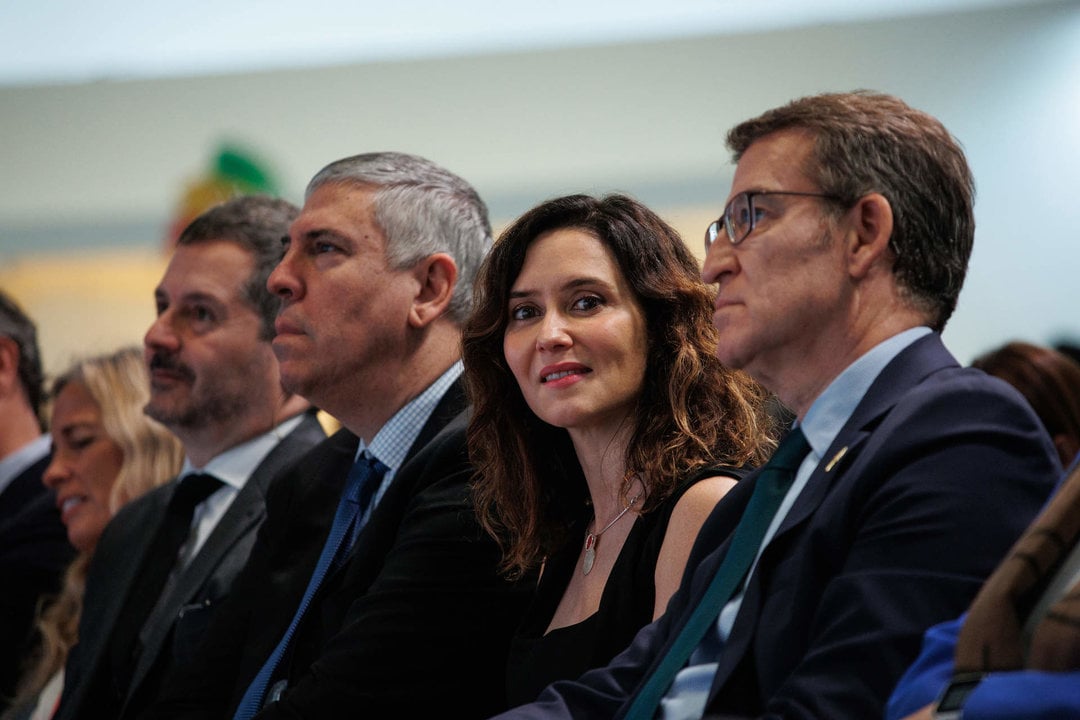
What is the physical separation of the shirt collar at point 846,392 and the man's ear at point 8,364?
3889 mm

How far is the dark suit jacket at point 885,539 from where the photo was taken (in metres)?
1.49

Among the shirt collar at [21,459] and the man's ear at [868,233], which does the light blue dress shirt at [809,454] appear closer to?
the man's ear at [868,233]

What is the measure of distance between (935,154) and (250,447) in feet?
7.93

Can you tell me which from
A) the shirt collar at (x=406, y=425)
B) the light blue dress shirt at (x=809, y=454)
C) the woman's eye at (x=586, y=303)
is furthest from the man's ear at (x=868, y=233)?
the shirt collar at (x=406, y=425)

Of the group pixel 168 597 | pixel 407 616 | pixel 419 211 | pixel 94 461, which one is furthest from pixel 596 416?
pixel 94 461

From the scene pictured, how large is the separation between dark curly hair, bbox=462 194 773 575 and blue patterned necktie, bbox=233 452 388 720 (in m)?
0.40

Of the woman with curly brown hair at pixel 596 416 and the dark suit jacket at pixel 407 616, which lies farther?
the dark suit jacket at pixel 407 616

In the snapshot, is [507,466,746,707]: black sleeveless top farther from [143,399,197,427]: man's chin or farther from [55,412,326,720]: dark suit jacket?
[143,399,197,427]: man's chin

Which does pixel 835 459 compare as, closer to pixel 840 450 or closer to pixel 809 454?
pixel 840 450

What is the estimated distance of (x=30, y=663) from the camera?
14.0 feet

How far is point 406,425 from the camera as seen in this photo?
10.0ft

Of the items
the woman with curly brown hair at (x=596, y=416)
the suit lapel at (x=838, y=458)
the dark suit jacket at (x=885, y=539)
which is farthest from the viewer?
the woman with curly brown hair at (x=596, y=416)

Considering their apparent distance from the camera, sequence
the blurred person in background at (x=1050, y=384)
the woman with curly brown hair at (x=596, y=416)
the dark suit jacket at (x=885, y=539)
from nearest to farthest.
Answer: the dark suit jacket at (x=885, y=539) < the woman with curly brown hair at (x=596, y=416) < the blurred person in background at (x=1050, y=384)

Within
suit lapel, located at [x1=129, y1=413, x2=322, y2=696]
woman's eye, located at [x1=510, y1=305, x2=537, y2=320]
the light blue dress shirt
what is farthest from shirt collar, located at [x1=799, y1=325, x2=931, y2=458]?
suit lapel, located at [x1=129, y1=413, x2=322, y2=696]
